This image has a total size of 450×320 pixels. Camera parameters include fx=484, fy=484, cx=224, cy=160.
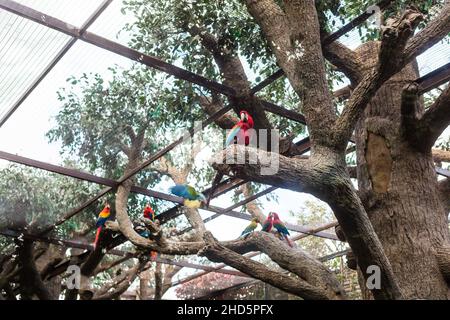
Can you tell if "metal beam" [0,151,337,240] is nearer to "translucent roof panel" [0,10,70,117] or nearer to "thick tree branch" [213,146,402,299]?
"translucent roof panel" [0,10,70,117]

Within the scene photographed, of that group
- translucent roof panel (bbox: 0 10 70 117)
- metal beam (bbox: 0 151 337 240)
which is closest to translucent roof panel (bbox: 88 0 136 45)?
translucent roof panel (bbox: 0 10 70 117)

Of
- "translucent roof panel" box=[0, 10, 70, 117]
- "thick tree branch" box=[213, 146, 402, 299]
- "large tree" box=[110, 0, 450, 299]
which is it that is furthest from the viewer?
"translucent roof panel" box=[0, 10, 70, 117]

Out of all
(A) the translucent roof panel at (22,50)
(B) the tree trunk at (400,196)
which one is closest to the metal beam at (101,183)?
(A) the translucent roof panel at (22,50)

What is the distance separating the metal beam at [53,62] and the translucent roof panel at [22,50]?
0.02 meters

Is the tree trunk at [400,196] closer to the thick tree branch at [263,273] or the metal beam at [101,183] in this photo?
the thick tree branch at [263,273]

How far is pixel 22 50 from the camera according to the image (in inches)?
134

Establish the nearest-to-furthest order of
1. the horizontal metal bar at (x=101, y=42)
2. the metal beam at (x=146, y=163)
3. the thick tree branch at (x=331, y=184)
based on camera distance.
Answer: the thick tree branch at (x=331, y=184) < the horizontal metal bar at (x=101, y=42) < the metal beam at (x=146, y=163)

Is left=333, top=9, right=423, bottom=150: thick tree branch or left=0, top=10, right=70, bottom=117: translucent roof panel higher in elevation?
left=0, top=10, right=70, bottom=117: translucent roof panel

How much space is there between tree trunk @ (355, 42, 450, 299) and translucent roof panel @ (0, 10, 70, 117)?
212 centimetres

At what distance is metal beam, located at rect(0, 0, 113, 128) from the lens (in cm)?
306

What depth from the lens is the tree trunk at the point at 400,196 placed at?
263 centimetres

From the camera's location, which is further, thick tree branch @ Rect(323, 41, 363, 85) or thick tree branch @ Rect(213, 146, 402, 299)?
thick tree branch @ Rect(323, 41, 363, 85)

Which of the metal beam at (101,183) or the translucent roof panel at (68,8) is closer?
the translucent roof panel at (68,8)

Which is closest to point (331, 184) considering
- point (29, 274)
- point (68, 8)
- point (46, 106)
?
point (68, 8)
